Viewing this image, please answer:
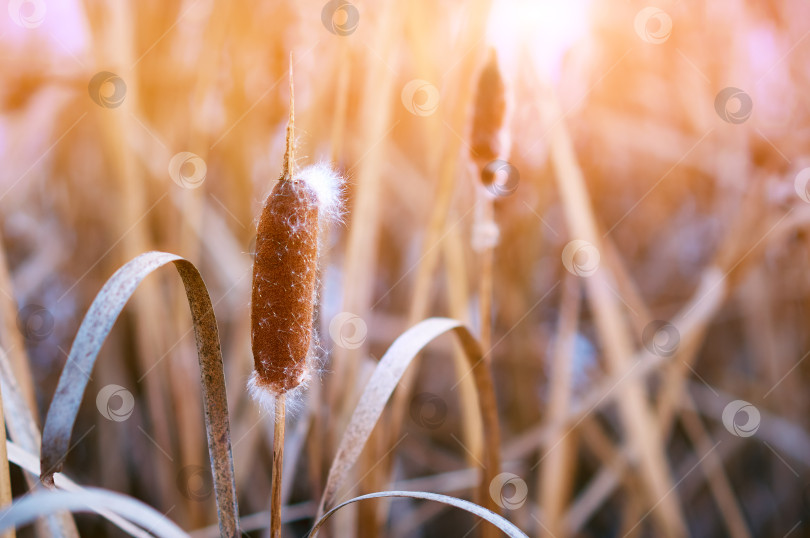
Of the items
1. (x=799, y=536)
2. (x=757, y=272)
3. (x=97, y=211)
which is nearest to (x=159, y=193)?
(x=97, y=211)

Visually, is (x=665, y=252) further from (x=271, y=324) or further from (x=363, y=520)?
(x=271, y=324)
